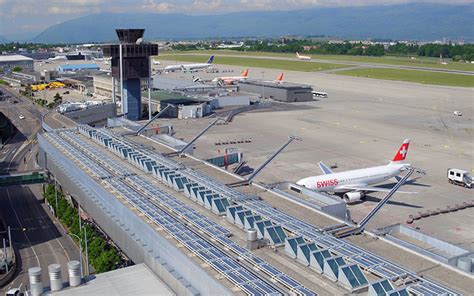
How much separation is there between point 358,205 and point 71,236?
29.8 meters

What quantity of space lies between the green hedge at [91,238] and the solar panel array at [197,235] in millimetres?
4704

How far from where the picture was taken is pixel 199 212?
1449 inches

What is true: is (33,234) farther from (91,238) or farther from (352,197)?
(352,197)

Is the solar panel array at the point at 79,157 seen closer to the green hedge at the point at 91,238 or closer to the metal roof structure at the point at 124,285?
the green hedge at the point at 91,238

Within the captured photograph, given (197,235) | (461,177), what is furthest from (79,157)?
(461,177)

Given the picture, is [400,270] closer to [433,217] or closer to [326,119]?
[433,217]

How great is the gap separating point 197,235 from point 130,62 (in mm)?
76046

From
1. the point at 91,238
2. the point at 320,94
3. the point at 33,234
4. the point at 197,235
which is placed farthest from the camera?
the point at 320,94

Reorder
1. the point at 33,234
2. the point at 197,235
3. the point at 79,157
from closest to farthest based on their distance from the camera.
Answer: the point at 197,235 → the point at 33,234 → the point at 79,157

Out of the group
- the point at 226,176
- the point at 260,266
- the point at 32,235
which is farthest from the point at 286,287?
the point at 32,235

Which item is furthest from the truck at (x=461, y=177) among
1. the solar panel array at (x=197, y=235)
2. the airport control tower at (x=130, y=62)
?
the airport control tower at (x=130, y=62)

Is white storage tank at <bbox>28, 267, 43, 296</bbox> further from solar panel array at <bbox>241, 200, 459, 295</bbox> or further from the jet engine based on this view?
the jet engine

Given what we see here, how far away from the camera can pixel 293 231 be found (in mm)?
31750

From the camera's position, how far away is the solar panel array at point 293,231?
1014 inches
